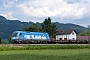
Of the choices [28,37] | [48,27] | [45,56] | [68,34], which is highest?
[48,27]

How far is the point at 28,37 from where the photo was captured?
212 feet

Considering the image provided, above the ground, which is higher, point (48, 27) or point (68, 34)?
point (48, 27)

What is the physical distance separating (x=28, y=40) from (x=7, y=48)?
30980 millimetres

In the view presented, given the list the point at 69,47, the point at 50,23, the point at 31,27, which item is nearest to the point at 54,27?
the point at 50,23

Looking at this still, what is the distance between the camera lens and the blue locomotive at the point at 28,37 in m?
61.9

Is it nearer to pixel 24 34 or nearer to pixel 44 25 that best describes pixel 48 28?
pixel 44 25

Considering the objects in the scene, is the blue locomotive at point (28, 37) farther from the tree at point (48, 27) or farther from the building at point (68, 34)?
the building at point (68, 34)

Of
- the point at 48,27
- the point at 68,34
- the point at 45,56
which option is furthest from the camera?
the point at 68,34

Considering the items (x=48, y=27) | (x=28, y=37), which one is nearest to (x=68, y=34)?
(x=48, y=27)

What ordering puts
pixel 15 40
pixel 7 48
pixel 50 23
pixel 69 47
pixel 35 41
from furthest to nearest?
pixel 50 23, pixel 35 41, pixel 15 40, pixel 69 47, pixel 7 48

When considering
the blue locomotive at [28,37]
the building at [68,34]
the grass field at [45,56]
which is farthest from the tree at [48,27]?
the grass field at [45,56]

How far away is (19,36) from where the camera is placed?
62.2 meters

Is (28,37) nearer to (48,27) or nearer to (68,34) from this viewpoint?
(48,27)

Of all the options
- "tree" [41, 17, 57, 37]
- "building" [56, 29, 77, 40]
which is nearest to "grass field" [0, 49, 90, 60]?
"tree" [41, 17, 57, 37]
